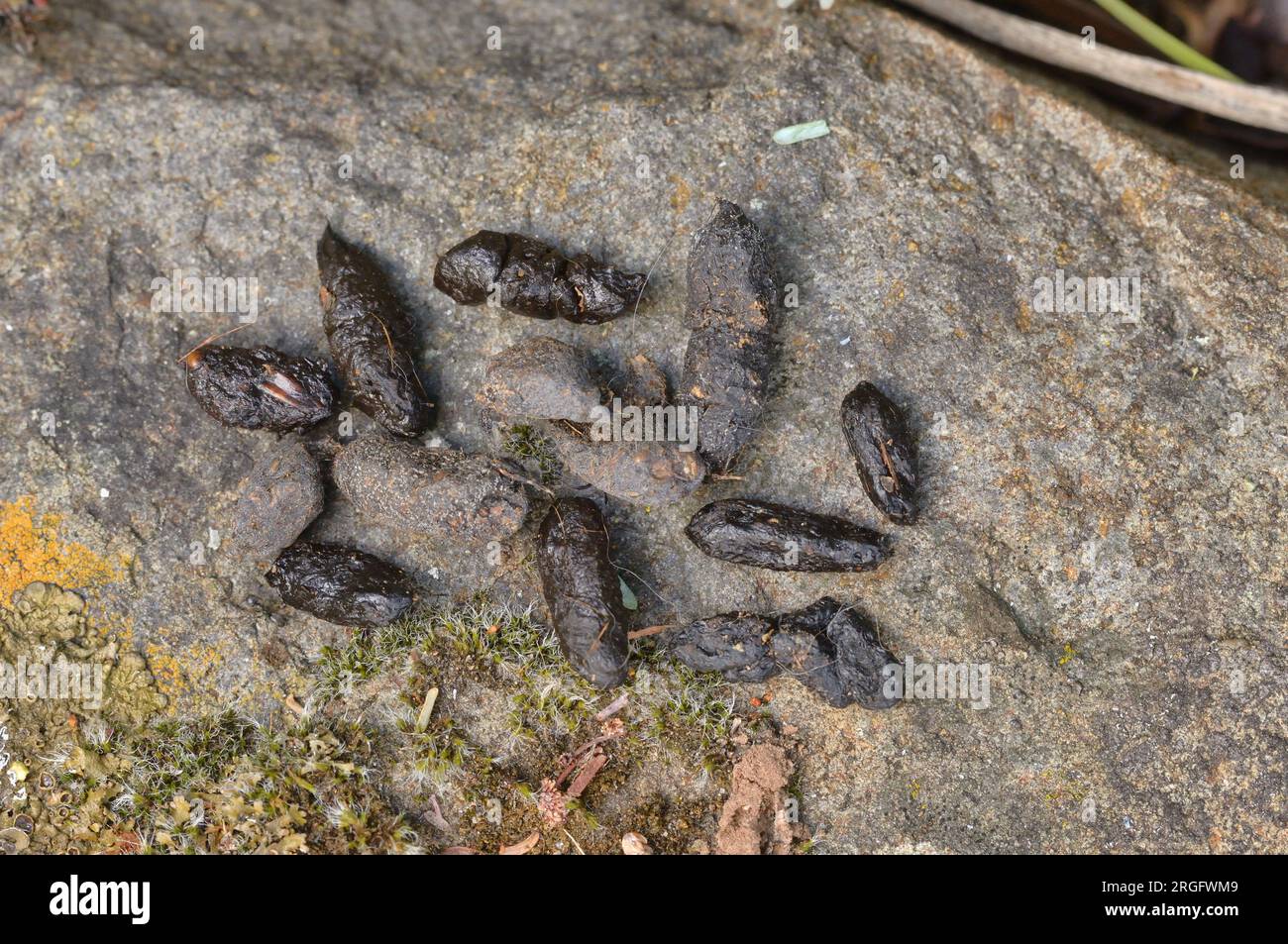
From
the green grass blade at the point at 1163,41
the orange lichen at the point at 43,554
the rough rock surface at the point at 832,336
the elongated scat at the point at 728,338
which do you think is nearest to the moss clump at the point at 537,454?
the rough rock surface at the point at 832,336

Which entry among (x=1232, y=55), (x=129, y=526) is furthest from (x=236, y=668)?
(x=1232, y=55)

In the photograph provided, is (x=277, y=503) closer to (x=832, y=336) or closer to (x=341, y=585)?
(x=341, y=585)

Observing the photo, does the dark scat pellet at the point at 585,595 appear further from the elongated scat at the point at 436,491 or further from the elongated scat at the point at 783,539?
the elongated scat at the point at 783,539

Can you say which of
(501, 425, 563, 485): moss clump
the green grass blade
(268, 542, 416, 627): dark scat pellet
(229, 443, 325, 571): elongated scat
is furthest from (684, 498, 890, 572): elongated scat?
the green grass blade

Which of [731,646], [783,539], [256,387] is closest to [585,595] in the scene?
[731,646]

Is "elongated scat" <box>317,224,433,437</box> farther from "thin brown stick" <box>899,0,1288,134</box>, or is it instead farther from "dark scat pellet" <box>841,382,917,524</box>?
"thin brown stick" <box>899,0,1288,134</box>

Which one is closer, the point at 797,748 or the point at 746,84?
the point at 797,748

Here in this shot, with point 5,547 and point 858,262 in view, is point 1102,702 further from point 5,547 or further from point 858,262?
point 5,547
